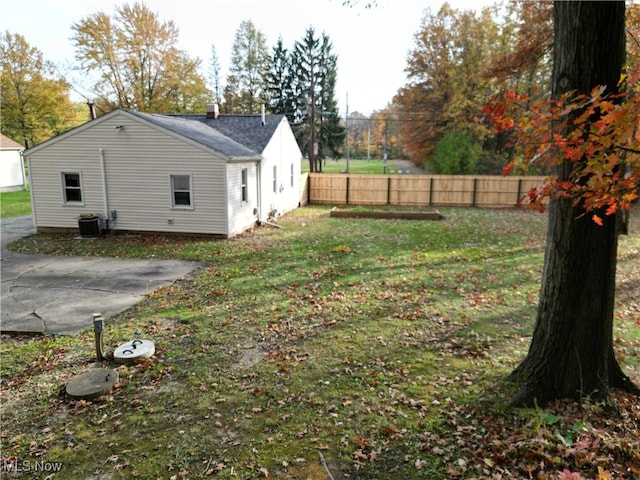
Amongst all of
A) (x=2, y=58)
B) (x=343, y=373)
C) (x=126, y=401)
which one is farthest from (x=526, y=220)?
(x=2, y=58)

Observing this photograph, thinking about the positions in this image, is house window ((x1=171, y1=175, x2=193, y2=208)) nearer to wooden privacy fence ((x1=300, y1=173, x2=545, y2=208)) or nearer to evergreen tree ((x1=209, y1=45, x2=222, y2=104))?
wooden privacy fence ((x1=300, y1=173, x2=545, y2=208))

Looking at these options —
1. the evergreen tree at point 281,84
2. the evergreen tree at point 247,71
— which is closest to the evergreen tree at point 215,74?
the evergreen tree at point 247,71

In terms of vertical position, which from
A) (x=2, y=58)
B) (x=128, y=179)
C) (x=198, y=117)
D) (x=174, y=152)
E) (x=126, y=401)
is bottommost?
(x=126, y=401)

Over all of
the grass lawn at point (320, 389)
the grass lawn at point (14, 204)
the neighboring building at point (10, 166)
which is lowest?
the grass lawn at point (320, 389)

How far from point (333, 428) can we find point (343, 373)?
1125 millimetres

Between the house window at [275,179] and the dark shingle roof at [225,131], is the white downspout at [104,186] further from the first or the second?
the house window at [275,179]

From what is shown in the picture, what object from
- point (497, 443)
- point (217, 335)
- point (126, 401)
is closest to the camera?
point (497, 443)

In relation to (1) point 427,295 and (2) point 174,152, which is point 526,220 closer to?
(1) point 427,295

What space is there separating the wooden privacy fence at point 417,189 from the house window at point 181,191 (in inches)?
384

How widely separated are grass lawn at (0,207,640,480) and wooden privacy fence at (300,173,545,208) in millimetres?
13203

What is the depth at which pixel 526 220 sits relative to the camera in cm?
1828

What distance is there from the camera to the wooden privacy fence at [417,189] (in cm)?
2259

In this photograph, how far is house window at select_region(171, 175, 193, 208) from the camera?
1430cm

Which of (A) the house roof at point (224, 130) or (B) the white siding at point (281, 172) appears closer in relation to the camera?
(A) the house roof at point (224, 130)
